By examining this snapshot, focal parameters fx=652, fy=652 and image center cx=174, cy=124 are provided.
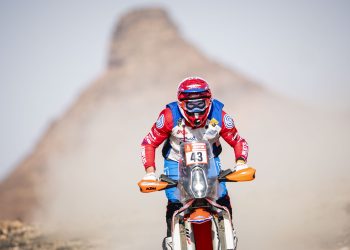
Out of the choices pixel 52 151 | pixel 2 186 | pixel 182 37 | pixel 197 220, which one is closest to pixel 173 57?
pixel 182 37

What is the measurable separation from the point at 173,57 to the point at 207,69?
746 centimetres

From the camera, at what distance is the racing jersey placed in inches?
325

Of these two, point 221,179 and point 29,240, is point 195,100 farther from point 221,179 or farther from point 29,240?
point 29,240

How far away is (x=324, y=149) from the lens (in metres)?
40.2

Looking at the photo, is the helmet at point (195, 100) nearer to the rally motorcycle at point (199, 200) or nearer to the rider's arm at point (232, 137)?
the rider's arm at point (232, 137)

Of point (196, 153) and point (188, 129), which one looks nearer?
point (196, 153)

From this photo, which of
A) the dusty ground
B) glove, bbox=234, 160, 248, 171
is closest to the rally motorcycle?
glove, bbox=234, 160, 248, 171

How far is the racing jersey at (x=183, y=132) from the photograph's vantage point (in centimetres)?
826

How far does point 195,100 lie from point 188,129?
1.44 ft

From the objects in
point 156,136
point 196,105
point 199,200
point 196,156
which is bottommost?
point 199,200

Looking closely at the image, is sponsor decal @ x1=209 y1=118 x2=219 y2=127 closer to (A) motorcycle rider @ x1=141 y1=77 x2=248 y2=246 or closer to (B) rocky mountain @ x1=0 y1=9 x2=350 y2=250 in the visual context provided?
(A) motorcycle rider @ x1=141 y1=77 x2=248 y2=246

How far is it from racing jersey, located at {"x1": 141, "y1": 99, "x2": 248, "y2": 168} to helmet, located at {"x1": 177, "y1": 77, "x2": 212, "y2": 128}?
18 centimetres

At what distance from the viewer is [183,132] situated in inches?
325

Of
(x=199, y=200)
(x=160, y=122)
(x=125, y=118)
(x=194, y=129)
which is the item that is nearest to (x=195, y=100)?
(x=194, y=129)
